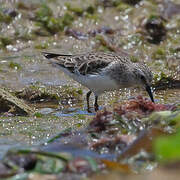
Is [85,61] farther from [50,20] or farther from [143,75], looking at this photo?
[50,20]

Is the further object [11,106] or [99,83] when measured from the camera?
[99,83]

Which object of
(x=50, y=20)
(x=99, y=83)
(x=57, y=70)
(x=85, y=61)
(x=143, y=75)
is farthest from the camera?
(x=50, y=20)

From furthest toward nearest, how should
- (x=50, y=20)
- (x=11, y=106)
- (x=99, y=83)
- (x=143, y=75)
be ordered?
(x=50, y=20) → (x=143, y=75) → (x=99, y=83) → (x=11, y=106)

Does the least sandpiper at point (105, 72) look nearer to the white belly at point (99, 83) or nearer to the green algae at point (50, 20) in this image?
the white belly at point (99, 83)

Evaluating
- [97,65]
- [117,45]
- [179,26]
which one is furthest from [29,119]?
[179,26]

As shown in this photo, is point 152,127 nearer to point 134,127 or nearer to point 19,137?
point 134,127

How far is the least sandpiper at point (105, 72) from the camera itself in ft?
26.0

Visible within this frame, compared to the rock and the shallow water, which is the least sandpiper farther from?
the rock

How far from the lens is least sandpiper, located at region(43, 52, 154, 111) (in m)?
7.92

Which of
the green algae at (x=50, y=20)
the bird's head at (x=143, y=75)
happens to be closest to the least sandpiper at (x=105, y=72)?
the bird's head at (x=143, y=75)

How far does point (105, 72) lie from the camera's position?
792 cm

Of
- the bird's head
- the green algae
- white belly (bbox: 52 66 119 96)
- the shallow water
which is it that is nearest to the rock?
the shallow water

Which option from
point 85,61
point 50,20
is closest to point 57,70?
point 85,61

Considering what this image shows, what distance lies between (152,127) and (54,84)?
3715mm
